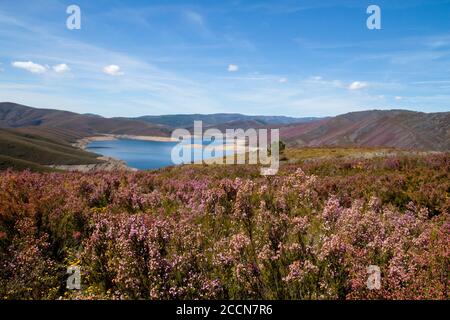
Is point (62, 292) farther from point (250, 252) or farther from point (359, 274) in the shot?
point (359, 274)
